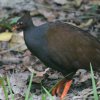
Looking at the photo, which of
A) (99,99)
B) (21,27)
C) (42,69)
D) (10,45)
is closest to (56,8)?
(10,45)

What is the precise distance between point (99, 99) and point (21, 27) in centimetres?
169

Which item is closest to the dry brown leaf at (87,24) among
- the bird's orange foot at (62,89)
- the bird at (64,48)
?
the bird's orange foot at (62,89)

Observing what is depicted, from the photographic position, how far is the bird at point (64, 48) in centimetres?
652

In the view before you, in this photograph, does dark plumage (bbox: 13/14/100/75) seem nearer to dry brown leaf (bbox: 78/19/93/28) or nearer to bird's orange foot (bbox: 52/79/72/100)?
bird's orange foot (bbox: 52/79/72/100)

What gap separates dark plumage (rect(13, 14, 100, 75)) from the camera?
652cm

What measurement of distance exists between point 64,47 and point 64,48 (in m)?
0.01

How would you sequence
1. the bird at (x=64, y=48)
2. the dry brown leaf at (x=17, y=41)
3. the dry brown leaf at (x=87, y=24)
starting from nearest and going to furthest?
the bird at (x=64, y=48) → the dry brown leaf at (x=17, y=41) → the dry brown leaf at (x=87, y=24)

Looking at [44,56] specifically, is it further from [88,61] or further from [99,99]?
[99,99]

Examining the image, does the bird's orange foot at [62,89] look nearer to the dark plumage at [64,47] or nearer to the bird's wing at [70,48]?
the dark plumage at [64,47]

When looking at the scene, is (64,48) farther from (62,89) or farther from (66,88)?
(62,89)

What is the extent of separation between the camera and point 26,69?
25.2ft

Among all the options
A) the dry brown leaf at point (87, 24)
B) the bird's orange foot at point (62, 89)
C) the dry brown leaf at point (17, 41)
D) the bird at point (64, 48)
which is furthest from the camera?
the dry brown leaf at point (87, 24)

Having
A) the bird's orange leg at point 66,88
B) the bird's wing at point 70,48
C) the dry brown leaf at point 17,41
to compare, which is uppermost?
the bird's wing at point 70,48

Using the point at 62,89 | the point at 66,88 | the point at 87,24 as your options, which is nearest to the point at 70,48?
the point at 66,88
